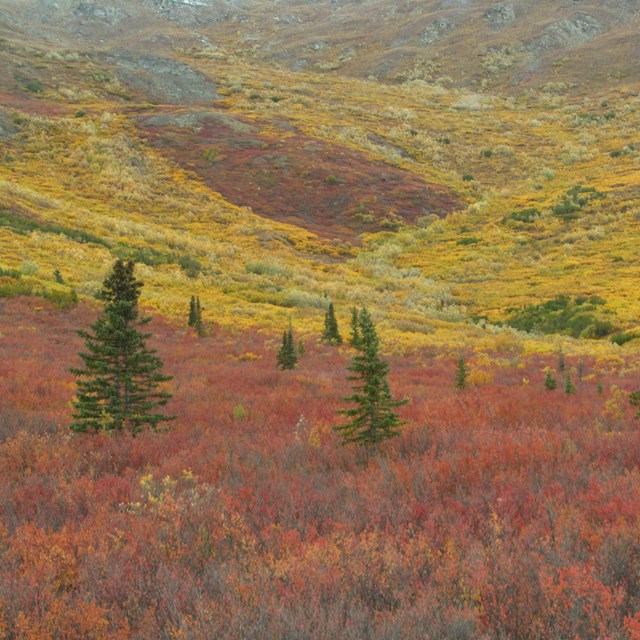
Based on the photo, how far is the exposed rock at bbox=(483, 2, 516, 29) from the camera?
166750mm

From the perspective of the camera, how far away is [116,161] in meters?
59.6

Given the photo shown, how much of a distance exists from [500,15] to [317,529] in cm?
20212

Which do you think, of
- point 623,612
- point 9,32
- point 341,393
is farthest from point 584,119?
point 9,32

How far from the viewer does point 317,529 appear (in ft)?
14.9

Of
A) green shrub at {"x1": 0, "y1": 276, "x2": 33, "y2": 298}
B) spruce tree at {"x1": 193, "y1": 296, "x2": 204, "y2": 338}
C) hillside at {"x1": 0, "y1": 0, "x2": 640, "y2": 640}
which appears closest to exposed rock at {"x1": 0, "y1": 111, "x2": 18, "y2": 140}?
hillside at {"x1": 0, "y1": 0, "x2": 640, "y2": 640}

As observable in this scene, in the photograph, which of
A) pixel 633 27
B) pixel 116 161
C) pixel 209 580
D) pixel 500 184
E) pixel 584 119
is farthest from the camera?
pixel 633 27

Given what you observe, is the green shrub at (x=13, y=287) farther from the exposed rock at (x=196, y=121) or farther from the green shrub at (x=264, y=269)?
the exposed rock at (x=196, y=121)

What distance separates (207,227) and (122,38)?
15714cm

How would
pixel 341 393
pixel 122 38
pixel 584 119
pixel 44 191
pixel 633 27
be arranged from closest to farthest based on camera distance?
1. pixel 341 393
2. pixel 44 191
3. pixel 584 119
4. pixel 633 27
5. pixel 122 38

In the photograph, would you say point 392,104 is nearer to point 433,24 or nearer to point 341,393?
point 433,24

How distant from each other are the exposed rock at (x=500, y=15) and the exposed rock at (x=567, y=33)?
58.6 feet

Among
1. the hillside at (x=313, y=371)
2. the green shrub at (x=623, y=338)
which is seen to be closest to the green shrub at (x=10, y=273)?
the hillside at (x=313, y=371)

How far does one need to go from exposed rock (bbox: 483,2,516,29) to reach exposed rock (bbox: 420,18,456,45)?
459 inches

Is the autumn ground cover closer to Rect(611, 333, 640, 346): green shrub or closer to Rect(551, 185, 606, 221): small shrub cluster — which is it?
Rect(611, 333, 640, 346): green shrub
